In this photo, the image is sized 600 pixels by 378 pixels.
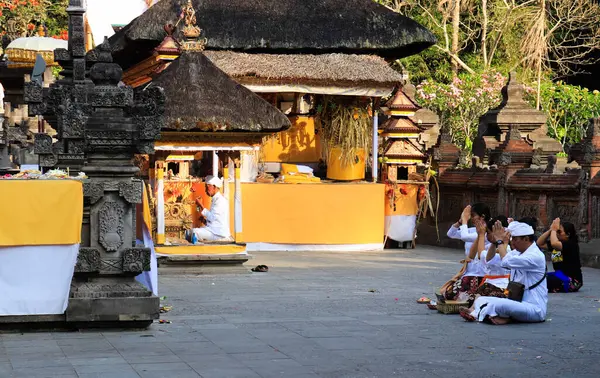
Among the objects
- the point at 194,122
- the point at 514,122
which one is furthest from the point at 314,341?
the point at 514,122

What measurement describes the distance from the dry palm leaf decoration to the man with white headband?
11.2 m

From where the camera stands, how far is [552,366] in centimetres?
946

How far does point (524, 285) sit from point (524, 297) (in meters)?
0.13

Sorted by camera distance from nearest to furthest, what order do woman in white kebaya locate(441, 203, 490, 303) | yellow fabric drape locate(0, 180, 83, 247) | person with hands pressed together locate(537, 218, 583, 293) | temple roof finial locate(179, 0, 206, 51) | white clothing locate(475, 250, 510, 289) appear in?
yellow fabric drape locate(0, 180, 83, 247), white clothing locate(475, 250, 510, 289), woman in white kebaya locate(441, 203, 490, 303), person with hands pressed together locate(537, 218, 583, 293), temple roof finial locate(179, 0, 206, 51)

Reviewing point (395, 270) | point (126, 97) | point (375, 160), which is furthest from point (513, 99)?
point (126, 97)

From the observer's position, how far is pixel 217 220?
60.4 feet

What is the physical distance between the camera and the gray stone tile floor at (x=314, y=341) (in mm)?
9164

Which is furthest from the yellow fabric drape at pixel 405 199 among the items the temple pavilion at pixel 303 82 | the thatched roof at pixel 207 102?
the thatched roof at pixel 207 102

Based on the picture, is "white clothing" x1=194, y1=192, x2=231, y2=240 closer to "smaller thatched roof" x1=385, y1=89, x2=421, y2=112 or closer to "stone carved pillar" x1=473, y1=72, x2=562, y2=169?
"smaller thatched roof" x1=385, y1=89, x2=421, y2=112

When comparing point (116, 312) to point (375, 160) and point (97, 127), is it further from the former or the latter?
point (375, 160)

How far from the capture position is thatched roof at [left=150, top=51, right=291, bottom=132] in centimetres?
1783

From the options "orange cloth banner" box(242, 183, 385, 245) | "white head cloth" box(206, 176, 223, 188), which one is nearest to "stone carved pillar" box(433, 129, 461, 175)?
"orange cloth banner" box(242, 183, 385, 245)

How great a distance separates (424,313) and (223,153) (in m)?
6.75

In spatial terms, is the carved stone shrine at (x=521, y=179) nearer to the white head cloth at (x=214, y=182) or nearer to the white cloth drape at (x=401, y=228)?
the white cloth drape at (x=401, y=228)
